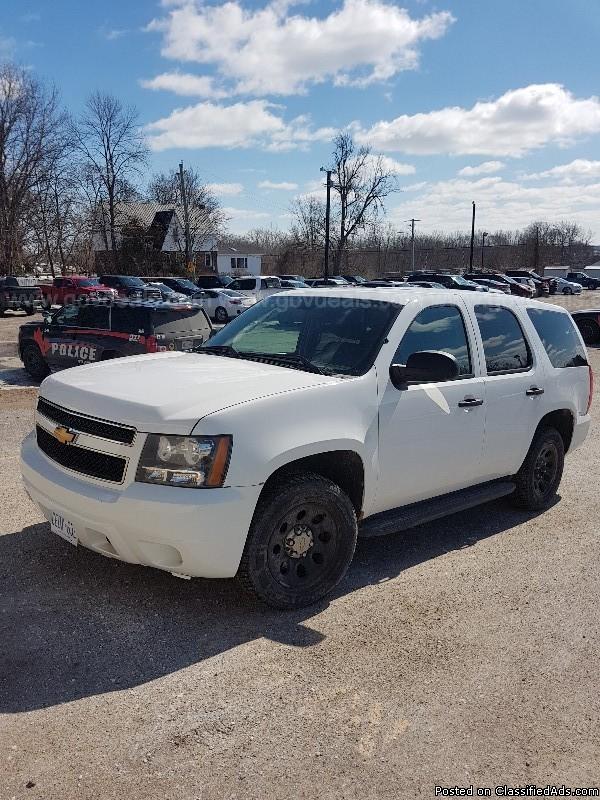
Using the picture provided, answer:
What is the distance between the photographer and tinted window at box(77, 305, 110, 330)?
1067cm

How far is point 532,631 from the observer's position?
3.63 metres

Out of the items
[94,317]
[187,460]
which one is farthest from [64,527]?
[94,317]

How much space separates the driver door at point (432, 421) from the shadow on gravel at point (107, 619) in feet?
1.89

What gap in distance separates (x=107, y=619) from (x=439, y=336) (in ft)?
8.79

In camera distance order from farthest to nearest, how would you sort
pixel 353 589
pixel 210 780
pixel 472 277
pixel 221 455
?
pixel 472 277
pixel 353 589
pixel 221 455
pixel 210 780

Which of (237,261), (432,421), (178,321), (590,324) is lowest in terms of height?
(590,324)

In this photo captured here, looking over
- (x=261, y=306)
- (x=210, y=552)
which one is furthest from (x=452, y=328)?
(x=210, y=552)

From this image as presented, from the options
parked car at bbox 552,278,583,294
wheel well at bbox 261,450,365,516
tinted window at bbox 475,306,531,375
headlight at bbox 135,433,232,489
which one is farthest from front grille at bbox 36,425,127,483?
parked car at bbox 552,278,583,294

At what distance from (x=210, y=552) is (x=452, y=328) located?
92.0 inches

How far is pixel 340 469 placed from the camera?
3977mm

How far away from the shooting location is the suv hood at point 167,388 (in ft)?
10.8

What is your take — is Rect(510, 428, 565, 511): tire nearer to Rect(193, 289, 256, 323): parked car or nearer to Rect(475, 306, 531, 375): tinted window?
Rect(475, 306, 531, 375): tinted window

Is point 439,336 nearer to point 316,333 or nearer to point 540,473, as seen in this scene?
point 316,333

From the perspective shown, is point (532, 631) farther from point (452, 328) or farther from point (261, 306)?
point (261, 306)
